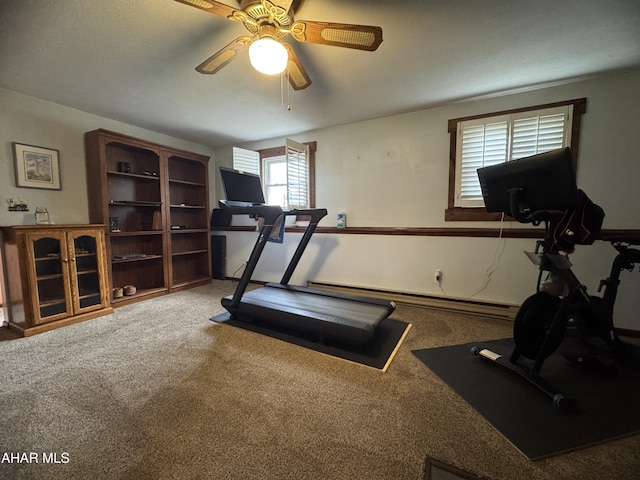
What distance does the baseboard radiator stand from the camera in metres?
2.68

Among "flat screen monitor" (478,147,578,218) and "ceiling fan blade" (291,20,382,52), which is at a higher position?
"ceiling fan blade" (291,20,382,52)

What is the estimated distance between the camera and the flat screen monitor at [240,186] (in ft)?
9.09

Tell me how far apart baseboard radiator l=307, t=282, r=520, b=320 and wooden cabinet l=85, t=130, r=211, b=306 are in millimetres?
2501

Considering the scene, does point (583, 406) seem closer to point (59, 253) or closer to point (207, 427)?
point (207, 427)

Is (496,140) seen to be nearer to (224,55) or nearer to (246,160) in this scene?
(224,55)

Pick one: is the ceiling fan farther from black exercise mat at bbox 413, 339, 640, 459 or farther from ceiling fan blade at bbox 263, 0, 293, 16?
black exercise mat at bbox 413, 339, 640, 459

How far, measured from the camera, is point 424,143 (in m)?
3.06

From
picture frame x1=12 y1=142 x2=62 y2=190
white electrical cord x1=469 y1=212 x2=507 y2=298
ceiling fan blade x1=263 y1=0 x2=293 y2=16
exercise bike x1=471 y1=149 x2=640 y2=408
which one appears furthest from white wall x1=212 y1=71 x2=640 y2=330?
picture frame x1=12 y1=142 x2=62 y2=190

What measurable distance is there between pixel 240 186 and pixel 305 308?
1.53 meters

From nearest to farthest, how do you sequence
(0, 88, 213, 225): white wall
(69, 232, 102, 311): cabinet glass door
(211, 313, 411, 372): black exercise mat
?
(211, 313, 411, 372): black exercise mat, (0, 88, 213, 225): white wall, (69, 232, 102, 311): cabinet glass door

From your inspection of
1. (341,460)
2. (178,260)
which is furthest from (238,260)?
(341,460)

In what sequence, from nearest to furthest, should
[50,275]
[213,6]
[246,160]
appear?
[213,6] → [50,275] → [246,160]

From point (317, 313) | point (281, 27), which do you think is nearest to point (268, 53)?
point (281, 27)

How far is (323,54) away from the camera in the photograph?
1981mm
